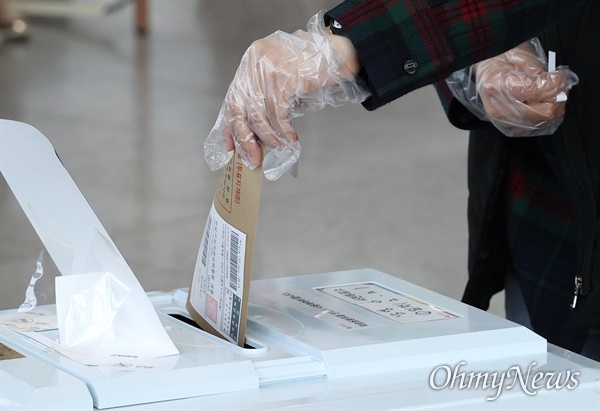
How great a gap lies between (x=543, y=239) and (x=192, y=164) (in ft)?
8.35

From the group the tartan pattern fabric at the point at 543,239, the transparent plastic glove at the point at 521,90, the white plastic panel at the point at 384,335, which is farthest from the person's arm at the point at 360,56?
the tartan pattern fabric at the point at 543,239

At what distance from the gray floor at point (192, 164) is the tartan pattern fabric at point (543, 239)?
1608 millimetres

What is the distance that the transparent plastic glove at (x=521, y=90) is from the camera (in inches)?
43.1

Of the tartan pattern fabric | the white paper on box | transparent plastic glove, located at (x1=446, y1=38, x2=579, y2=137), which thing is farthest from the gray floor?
the white paper on box

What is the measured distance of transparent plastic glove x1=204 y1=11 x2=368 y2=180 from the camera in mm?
845

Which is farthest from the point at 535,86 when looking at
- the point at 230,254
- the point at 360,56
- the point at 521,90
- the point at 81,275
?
→ the point at 81,275

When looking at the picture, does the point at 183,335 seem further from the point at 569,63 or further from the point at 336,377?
the point at 569,63

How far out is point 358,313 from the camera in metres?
0.89

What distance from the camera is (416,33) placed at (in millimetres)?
847

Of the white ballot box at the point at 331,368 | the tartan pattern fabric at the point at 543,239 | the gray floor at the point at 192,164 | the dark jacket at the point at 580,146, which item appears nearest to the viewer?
the white ballot box at the point at 331,368

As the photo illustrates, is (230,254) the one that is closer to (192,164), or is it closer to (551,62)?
(551,62)

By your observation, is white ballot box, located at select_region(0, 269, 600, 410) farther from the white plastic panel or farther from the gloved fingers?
the gloved fingers

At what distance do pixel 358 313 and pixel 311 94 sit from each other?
0.20 meters

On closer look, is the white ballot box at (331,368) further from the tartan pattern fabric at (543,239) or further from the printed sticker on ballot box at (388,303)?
the tartan pattern fabric at (543,239)
